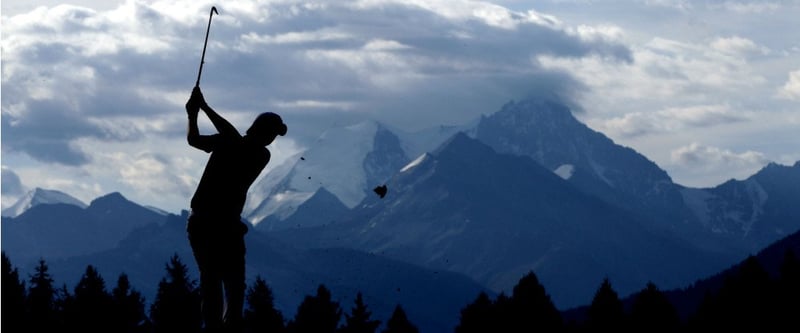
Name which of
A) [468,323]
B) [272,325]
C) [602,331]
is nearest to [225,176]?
[272,325]

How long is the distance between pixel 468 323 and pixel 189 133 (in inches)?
3840

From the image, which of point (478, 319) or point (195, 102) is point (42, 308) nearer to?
point (478, 319)

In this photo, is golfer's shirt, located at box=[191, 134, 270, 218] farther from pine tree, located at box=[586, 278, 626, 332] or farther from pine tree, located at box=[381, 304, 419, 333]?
pine tree, located at box=[381, 304, 419, 333]

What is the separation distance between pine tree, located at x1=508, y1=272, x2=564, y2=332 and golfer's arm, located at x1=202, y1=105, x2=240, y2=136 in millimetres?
90683

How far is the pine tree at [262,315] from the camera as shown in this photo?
96.1 m

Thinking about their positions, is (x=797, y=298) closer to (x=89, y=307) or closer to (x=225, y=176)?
(x=89, y=307)

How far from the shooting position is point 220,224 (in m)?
15.8

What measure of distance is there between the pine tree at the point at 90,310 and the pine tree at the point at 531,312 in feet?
105

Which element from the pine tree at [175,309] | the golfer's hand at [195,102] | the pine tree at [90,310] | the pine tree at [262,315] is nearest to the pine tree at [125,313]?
the pine tree at [90,310]

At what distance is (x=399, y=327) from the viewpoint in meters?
115

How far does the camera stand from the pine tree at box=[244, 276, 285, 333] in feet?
315

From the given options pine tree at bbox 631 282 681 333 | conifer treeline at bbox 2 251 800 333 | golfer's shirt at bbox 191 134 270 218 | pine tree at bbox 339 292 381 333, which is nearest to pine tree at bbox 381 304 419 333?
conifer treeline at bbox 2 251 800 333

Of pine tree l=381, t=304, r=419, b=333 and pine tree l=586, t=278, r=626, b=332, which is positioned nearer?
pine tree l=586, t=278, r=626, b=332

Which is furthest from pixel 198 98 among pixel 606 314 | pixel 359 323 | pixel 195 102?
pixel 359 323
